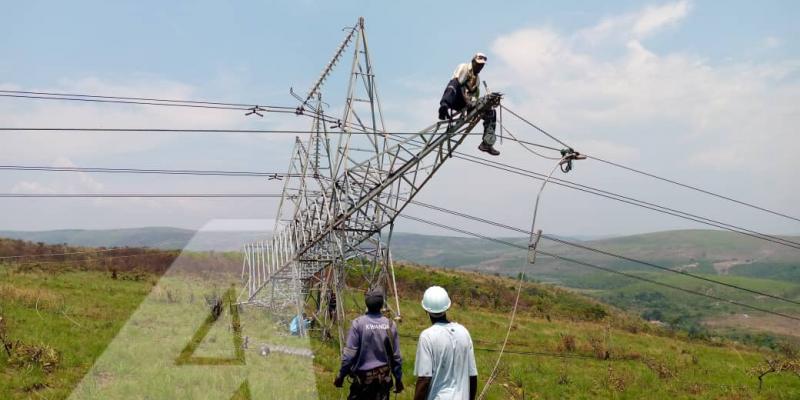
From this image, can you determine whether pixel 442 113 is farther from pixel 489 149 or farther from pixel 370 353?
pixel 370 353

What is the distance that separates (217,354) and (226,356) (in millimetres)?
336

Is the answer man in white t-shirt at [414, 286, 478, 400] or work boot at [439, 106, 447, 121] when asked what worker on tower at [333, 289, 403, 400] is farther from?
work boot at [439, 106, 447, 121]

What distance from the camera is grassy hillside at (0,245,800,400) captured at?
13.0 m

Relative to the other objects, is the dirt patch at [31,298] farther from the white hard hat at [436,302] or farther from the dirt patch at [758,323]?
the dirt patch at [758,323]

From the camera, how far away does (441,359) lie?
6.64 metres

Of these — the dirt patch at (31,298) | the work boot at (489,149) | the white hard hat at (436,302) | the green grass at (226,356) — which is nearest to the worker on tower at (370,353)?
the white hard hat at (436,302)

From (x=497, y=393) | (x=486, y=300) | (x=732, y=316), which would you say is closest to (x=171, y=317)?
(x=497, y=393)

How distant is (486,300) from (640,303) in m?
87.5

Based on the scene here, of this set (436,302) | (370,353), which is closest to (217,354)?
(370,353)

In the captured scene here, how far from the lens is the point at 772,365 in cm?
2030

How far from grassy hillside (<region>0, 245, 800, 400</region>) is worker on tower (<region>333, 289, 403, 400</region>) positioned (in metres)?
4.70

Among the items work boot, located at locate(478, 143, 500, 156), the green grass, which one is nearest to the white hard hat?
the green grass

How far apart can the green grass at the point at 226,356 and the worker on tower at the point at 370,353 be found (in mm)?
4610

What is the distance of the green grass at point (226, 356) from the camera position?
12.9m
